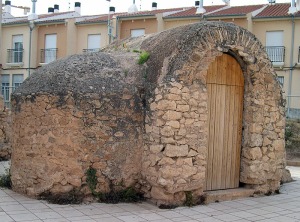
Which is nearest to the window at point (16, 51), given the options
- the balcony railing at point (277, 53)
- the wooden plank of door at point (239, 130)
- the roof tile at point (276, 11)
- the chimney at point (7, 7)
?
the chimney at point (7, 7)

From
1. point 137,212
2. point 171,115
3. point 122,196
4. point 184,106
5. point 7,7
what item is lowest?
point 137,212

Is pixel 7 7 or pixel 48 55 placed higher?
pixel 7 7

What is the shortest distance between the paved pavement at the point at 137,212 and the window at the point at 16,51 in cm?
2406

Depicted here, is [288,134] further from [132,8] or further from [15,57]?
[15,57]

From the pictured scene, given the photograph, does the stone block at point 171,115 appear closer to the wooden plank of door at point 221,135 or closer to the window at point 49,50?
the wooden plank of door at point 221,135

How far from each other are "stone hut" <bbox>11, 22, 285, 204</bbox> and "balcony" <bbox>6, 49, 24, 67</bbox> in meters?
23.6

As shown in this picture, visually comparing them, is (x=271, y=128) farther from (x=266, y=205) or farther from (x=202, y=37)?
(x=202, y=37)

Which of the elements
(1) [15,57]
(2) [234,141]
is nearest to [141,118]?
(2) [234,141]

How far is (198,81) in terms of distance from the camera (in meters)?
7.40

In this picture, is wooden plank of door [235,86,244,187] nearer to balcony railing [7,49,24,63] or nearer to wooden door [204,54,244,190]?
wooden door [204,54,244,190]

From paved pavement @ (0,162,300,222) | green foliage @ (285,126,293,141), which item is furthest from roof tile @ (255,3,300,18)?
paved pavement @ (0,162,300,222)

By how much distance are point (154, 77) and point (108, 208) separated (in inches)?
94.5

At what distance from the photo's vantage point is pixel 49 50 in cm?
2930

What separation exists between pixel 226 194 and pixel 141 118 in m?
2.14
